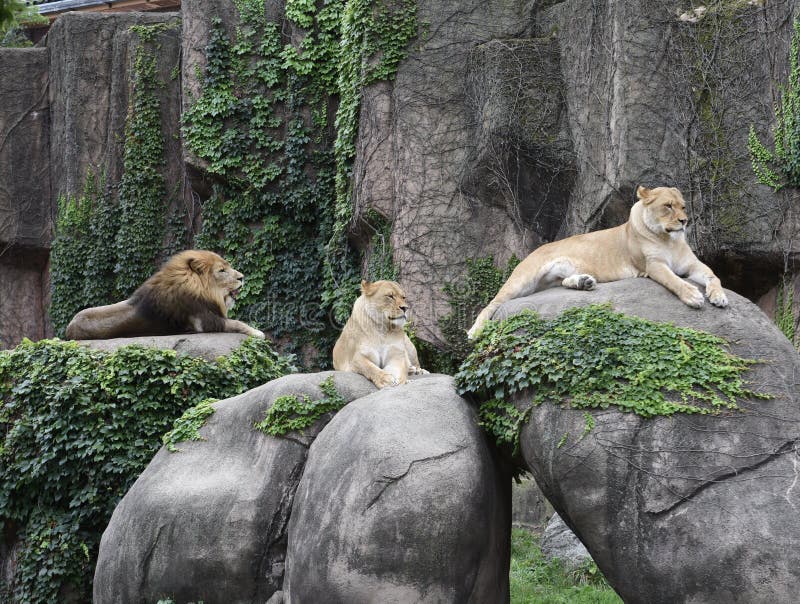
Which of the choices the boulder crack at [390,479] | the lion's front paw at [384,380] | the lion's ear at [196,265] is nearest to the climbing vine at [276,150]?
the lion's ear at [196,265]

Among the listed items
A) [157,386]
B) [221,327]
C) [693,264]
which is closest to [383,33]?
[221,327]

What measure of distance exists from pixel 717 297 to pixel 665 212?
1.05m

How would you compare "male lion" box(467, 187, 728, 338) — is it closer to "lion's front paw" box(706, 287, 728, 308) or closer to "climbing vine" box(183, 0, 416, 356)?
"lion's front paw" box(706, 287, 728, 308)

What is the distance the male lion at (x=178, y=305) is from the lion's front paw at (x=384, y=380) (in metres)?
3.21

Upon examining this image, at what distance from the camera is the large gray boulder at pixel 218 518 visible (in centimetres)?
809

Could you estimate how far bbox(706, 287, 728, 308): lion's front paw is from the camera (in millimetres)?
7480

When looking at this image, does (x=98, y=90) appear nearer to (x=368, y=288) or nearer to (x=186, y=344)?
(x=186, y=344)

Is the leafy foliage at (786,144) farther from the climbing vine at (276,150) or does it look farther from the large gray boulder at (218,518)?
the climbing vine at (276,150)

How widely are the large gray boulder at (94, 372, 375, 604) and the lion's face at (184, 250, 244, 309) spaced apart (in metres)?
2.63

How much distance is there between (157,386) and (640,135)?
6.38 meters

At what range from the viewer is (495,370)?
25.1ft

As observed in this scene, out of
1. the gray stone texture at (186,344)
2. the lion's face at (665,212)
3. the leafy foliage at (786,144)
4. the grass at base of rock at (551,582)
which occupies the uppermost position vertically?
the leafy foliage at (786,144)

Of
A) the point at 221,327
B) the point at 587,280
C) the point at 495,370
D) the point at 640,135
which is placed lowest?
the point at 221,327

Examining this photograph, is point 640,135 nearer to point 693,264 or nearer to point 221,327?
point 693,264
